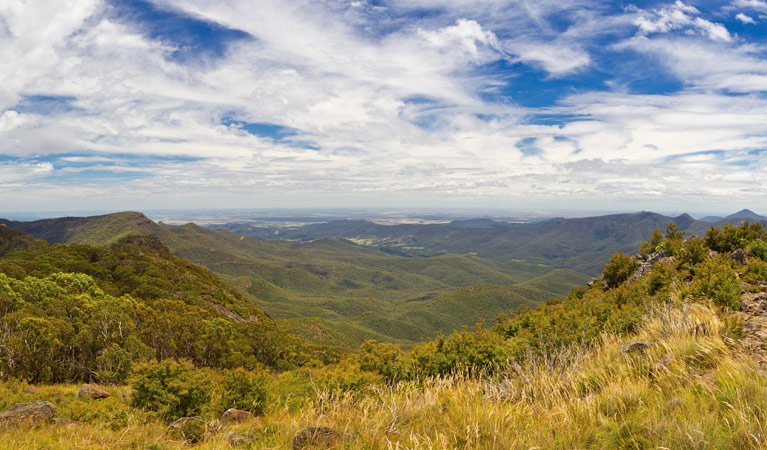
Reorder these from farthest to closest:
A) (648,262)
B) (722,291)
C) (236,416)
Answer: (648,262)
(722,291)
(236,416)

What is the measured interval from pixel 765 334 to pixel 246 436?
11.1m

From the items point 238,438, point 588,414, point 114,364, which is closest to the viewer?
point 588,414

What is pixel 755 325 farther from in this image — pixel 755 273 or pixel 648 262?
pixel 648 262

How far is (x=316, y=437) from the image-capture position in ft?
18.2

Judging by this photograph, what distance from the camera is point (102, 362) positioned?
2177 centimetres

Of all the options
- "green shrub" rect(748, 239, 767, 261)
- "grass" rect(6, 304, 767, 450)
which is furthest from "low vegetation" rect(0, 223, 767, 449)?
"green shrub" rect(748, 239, 767, 261)

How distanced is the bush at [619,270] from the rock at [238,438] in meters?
34.1

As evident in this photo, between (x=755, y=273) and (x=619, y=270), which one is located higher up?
(x=755, y=273)

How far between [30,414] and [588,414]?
478 inches

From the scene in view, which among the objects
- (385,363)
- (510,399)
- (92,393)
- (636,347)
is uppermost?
(636,347)

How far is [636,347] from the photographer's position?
823 centimetres

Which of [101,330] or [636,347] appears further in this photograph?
[101,330]

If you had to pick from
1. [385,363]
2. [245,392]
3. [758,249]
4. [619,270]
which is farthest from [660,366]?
[619,270]

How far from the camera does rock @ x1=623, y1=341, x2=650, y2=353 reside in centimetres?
799
